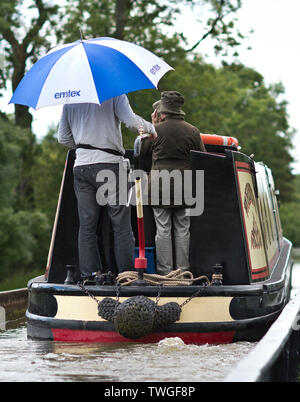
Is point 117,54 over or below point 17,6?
below

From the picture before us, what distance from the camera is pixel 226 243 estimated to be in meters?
6.47

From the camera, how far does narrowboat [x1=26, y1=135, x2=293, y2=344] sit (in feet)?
19.6

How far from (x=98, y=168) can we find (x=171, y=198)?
0.68 metres

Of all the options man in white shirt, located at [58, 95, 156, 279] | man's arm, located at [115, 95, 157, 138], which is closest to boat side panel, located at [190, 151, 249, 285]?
man's arm, located at [115, 95, 157, 138]

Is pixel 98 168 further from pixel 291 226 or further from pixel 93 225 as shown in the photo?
pixel 291 226

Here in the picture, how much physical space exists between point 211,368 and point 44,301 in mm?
1907

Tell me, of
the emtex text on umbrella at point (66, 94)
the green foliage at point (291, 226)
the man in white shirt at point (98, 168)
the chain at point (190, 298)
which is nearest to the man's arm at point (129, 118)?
the man in white shirt at point (98, 168)

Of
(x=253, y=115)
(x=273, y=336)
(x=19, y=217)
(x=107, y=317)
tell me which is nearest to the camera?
(x=273, y=336)

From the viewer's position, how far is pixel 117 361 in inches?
201

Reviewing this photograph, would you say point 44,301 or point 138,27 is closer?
point 44,301

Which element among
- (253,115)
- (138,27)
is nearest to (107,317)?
(138,27)

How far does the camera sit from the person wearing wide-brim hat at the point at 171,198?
665 centimetres

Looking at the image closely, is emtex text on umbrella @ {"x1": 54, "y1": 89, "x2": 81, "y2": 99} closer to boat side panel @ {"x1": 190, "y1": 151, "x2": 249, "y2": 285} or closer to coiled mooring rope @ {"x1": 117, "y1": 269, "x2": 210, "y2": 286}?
boat side panel @ {"x1": 190, "y1": 151, "x2": 249, "y2": 285}

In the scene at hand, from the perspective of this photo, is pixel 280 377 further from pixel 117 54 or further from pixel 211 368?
pixel 117 54
